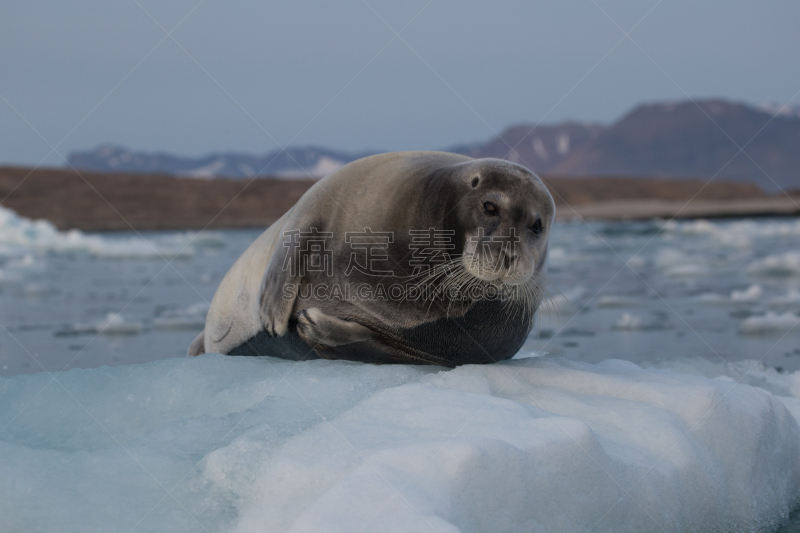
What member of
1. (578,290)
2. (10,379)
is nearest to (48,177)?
(578,290)

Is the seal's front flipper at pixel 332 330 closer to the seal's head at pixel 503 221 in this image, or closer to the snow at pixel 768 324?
the seal's head at pixel 503 221

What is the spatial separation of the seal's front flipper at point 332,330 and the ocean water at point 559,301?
0.76 meters

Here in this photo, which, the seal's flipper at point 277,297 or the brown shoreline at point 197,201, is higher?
the seal's flipper at point 277,297

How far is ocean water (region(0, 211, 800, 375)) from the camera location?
548 cm

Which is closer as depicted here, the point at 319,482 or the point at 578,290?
the point at 319,482

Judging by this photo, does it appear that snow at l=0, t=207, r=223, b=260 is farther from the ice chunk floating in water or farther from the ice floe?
the ice chunk floating in water

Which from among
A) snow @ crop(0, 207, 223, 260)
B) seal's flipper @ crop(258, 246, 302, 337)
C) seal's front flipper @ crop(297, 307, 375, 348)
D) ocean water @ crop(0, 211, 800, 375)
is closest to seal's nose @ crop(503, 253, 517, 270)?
ocean water @ crop(0, 211, 800, 375)

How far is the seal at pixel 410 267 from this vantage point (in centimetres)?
299

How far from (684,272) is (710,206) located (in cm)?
2118

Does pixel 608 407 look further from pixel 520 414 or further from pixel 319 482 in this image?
pixel 319 482

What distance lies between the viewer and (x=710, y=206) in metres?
29.7

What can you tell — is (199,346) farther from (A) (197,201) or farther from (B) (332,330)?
(A) (197,201)

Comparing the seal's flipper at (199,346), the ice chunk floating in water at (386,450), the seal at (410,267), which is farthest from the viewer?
the seal's flipper at (199,346)

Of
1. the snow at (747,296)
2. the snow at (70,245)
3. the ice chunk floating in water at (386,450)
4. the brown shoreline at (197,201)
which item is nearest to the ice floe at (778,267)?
the snow at (747,296)
